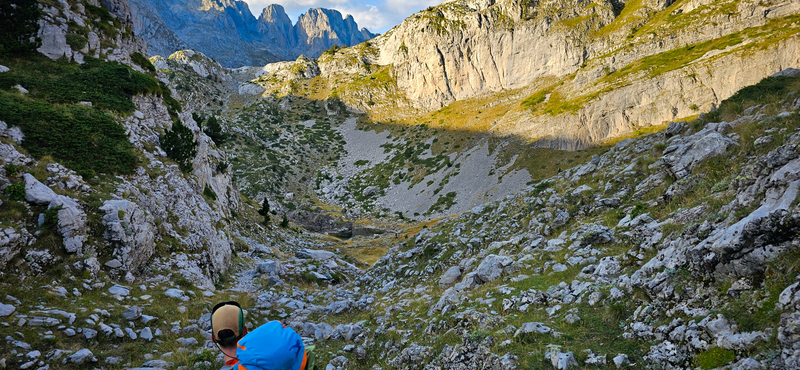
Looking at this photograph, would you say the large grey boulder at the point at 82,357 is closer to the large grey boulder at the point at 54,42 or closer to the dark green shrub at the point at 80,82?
the dark green shrub at the point at 80,82

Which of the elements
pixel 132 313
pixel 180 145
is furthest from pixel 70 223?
pixel 180 145

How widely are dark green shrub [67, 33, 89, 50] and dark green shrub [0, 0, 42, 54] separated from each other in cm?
143

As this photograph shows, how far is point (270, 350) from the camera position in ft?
12.3

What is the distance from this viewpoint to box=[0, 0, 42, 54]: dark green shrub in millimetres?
18125

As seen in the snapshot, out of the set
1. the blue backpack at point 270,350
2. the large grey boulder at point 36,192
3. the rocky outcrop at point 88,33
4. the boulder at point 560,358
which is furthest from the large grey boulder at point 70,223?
the boulder at point 560,358

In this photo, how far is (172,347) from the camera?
9461 mm

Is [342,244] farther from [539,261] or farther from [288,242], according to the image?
[539,261]

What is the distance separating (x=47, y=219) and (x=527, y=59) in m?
90.4

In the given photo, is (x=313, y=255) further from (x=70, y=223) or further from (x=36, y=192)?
(x=36, y=192)

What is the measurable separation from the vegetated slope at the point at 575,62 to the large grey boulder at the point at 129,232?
5535 cm

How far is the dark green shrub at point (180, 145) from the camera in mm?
19109

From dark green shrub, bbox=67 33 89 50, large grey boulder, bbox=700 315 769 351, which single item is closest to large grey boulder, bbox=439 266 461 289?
large grey boulder, bbox=700 315 769 351

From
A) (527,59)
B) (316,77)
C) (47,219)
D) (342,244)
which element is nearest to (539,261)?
(47,219)

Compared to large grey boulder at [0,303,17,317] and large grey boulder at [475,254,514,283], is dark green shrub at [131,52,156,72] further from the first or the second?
large grey boulder at [475,254,514,283]
